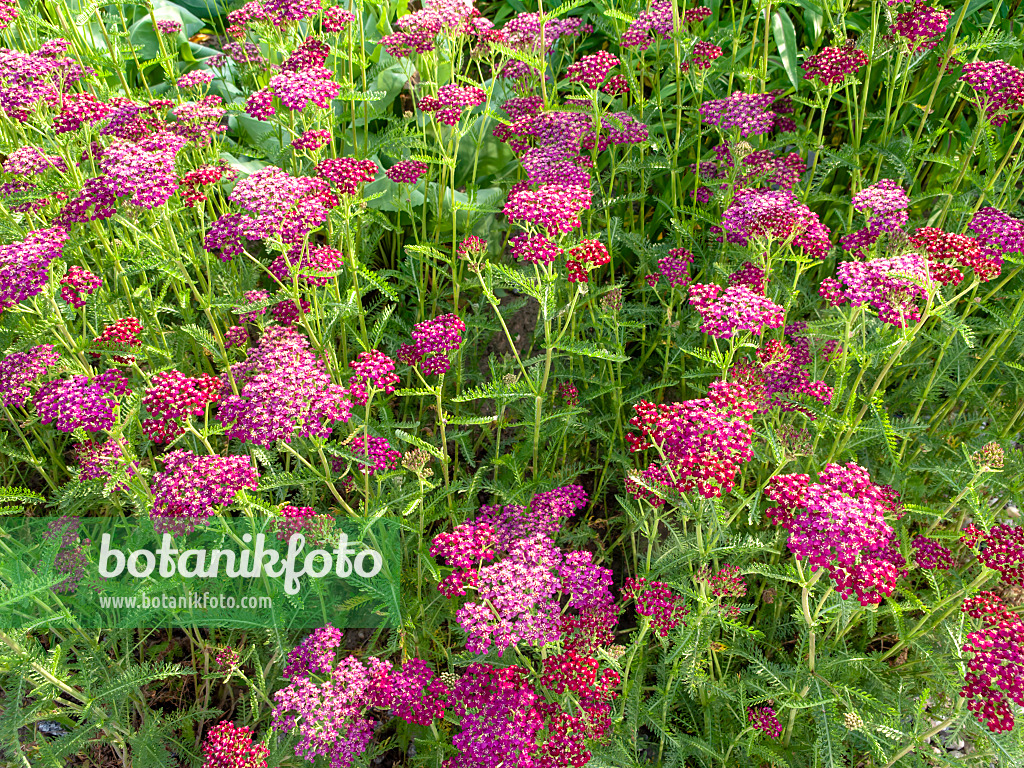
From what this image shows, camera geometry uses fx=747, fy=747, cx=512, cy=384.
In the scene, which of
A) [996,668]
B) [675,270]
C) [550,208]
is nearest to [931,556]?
[996,668]

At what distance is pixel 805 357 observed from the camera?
333 cm

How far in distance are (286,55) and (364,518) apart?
9.96 feet

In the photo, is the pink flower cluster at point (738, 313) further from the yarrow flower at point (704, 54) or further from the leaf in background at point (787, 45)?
the leaf in background at point (787, 45)

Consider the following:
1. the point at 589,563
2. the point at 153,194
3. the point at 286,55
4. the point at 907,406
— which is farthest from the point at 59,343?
the point at 907,406

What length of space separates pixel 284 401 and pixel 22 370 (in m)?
1.27

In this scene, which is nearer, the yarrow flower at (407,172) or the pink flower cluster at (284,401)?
the pink flower cluster at (284,401)

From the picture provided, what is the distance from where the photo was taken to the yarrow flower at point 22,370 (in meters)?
3.12

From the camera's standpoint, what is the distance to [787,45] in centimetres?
493

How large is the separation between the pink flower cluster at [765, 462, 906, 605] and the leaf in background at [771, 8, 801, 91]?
3295 mm

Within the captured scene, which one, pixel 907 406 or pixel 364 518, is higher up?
pixel 364 518

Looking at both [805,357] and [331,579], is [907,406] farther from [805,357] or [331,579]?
[331,579]

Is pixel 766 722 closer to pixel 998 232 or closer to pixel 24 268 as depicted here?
pixel 998 232

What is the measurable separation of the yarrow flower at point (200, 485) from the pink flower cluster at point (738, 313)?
6.12 ft
